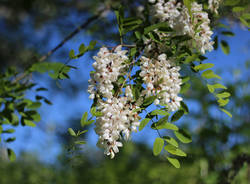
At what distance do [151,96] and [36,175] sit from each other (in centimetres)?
292

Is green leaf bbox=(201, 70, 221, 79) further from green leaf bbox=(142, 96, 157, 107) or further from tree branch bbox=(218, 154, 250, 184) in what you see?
tree branch bbox=(218, 154, 250, 184)

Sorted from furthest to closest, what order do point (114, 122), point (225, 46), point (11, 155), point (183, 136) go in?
point (225, 46) < point (11, 155) < point (183, 136) < point (114, 122)

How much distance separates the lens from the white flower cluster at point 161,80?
0.62m

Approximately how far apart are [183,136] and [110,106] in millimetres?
250

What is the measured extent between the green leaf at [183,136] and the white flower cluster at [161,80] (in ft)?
0.32

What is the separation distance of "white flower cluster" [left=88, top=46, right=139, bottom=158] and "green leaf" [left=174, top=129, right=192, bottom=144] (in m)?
0.16

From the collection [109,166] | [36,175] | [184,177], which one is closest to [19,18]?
[36,175]

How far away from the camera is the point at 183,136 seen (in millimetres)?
702

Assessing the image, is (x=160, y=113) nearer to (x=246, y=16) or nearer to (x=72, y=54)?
(x=72, y=54)

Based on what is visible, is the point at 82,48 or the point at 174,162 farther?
the point at 82,48

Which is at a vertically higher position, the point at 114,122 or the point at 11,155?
the point at 114,122

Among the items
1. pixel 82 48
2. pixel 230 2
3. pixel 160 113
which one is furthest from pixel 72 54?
pixel 230 2

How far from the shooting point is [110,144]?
1.93 ft

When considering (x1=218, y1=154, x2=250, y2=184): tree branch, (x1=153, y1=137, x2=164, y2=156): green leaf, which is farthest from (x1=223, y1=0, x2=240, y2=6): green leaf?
(x1=218, y1=154, x2=250, y2=184): tree branch
